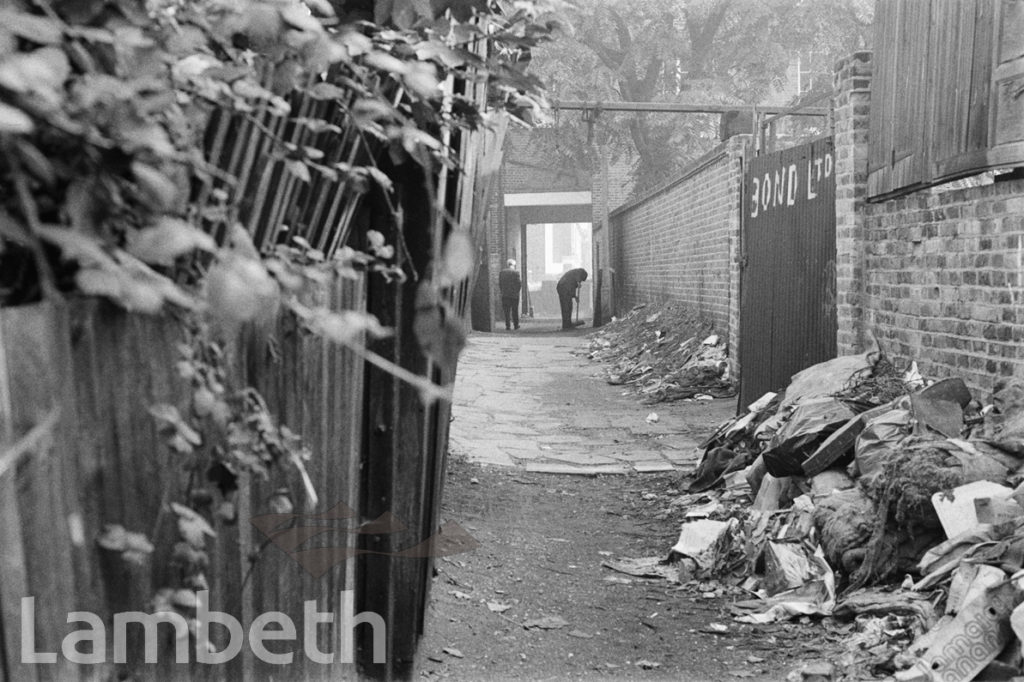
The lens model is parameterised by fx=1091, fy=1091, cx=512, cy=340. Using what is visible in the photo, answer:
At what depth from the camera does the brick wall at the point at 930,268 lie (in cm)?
521

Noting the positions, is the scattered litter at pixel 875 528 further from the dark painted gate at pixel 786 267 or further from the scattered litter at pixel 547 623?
the dark painted gate at pixel 786 267

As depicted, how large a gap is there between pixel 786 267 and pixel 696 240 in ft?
18.0

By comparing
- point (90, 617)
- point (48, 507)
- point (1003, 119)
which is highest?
point (1003, 119)

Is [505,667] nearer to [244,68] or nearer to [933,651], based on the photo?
[933,651]

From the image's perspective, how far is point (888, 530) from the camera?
460 cm

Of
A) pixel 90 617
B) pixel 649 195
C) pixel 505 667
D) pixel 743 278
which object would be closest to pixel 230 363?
pixel 90 617

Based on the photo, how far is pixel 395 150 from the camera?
2.22 m

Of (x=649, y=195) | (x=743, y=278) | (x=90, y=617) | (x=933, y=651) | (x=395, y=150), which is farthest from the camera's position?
(x=649, y=195)

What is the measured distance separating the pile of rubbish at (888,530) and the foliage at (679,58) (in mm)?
22256

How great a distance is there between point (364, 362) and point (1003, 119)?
11.4 ft

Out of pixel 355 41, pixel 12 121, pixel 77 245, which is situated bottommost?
pixel 77 245

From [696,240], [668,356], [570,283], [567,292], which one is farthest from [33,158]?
[570,283]

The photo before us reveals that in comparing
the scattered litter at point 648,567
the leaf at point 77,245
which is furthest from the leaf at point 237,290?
the scattered litter at point 648,567

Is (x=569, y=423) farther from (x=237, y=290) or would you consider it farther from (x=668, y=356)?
(x=237, y=290)
